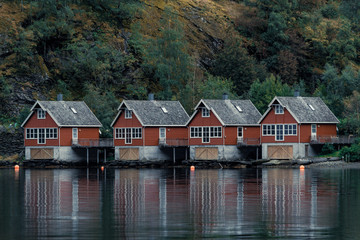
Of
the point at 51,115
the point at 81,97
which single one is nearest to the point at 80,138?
the point at 51,115

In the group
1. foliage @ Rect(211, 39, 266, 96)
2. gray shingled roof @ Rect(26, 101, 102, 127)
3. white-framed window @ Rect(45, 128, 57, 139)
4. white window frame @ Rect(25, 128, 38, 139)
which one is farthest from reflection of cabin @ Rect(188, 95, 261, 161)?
foliage @ Rect(211, 39, 266, 96)

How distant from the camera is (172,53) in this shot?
438ft

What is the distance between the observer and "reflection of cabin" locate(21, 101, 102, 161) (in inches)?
4237

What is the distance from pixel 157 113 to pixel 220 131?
921 cm

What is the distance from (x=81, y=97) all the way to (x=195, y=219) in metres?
87.2

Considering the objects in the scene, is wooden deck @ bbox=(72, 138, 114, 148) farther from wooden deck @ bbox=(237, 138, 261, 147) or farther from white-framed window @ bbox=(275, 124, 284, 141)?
white-framed window @ bbox=(275, 124, 284, 141)

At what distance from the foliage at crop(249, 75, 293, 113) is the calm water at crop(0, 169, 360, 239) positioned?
42.9 meters

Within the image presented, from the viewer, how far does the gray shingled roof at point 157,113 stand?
107 metres

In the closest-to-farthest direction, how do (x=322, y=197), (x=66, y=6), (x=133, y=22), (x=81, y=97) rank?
(x=322, y=197), (x=81, y=97), (x=66, y=6), (x=133, y=22)

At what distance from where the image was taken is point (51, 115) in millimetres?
107000

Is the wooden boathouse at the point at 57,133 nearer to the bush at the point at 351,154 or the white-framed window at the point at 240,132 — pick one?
the white-framed window at the point at 240,132

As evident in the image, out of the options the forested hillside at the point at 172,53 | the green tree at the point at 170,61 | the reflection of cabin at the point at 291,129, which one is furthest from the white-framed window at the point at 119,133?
the green tree at the point at 170,61

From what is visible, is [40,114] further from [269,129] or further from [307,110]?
[307,110]

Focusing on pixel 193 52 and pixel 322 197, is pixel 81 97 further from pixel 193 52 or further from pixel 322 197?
pixel 322 197
